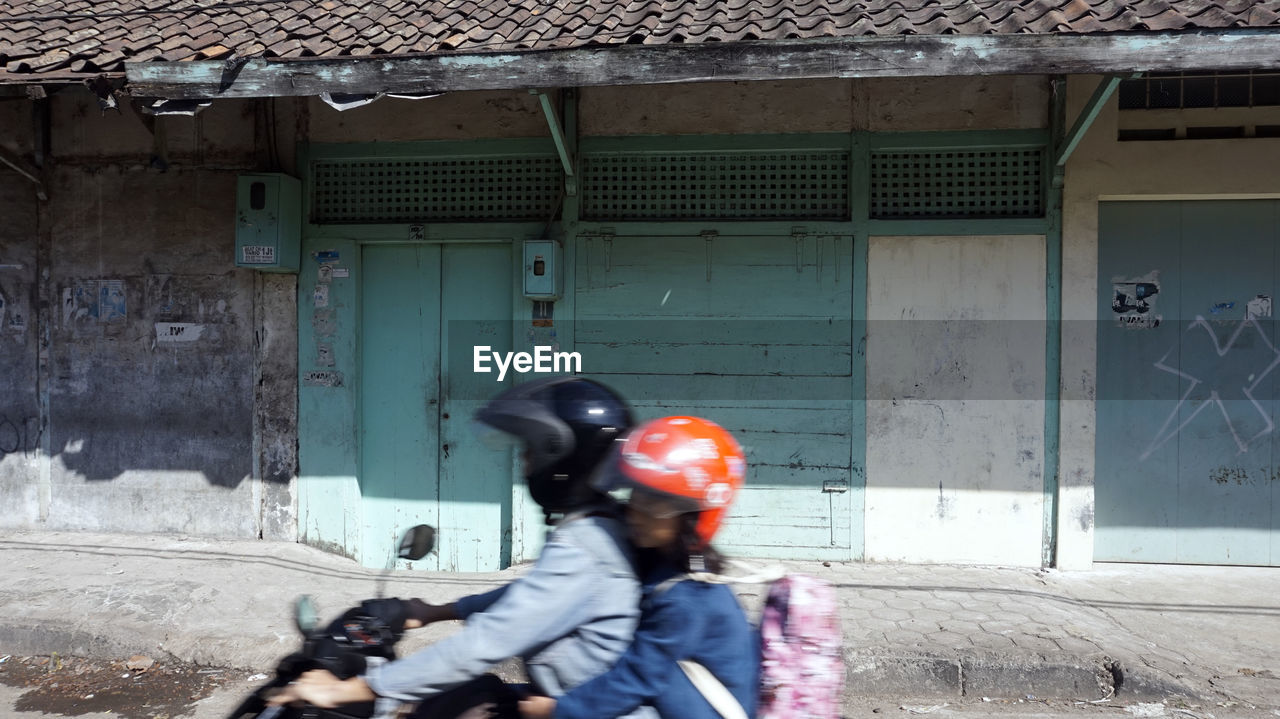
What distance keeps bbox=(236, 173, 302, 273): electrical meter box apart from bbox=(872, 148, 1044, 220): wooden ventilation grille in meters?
4.07

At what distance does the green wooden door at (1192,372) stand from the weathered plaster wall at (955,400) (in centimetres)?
56

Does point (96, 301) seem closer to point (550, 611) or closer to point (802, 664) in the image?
point (550, 611)

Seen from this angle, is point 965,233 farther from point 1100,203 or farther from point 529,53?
point 529,53

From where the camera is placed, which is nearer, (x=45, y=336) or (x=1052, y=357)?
(x=1052, y=357)

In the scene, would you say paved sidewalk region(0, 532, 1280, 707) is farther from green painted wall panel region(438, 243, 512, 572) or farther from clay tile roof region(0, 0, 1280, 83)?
clay tile roof region(0, 0, 1280, 83)

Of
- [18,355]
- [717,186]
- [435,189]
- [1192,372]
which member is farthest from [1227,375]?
[18,355]

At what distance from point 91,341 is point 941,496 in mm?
6259

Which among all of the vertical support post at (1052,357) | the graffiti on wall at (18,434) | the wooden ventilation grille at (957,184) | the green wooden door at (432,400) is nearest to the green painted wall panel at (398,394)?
the green wooden door at (432,400)

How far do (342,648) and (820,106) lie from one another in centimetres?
501

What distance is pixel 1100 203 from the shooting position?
6102mm

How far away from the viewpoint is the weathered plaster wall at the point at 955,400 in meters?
6.04

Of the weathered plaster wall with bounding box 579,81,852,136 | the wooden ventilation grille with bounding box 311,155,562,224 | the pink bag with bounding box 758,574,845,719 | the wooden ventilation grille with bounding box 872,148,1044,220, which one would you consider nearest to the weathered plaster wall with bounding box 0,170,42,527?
the wooden ventilation grille with bounding box 311,155,562,224

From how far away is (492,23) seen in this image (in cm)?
→ 556

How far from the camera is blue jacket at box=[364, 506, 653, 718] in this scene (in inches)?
79.2
